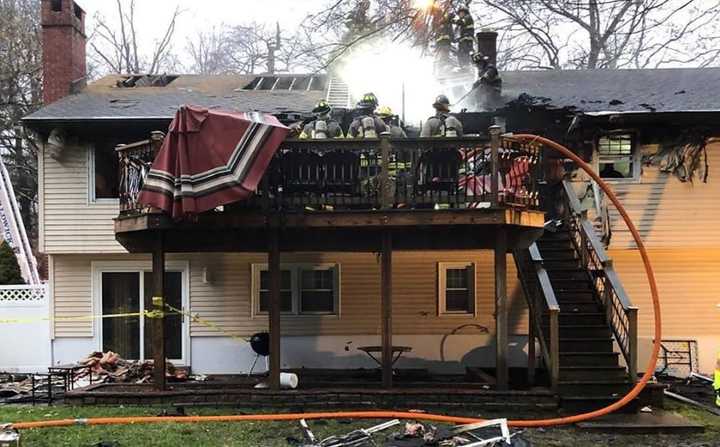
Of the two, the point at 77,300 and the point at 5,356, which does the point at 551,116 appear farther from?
the point at 5,356

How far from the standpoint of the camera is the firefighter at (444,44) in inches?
543

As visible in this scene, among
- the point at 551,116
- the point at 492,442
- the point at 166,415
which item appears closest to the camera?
the point at 492,442

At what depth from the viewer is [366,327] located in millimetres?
12602

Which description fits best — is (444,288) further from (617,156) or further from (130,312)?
(130,312)

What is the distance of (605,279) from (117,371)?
326 inches

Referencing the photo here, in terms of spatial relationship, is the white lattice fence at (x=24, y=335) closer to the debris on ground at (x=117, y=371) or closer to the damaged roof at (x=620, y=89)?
the debris on ground at (x=117, y=371)

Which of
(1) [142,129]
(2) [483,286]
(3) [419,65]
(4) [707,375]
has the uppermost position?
(3) [419,65]

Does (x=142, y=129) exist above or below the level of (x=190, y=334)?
above

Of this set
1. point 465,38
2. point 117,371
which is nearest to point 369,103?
point 465,38

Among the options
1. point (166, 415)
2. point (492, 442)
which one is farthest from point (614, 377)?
point (166, 415)

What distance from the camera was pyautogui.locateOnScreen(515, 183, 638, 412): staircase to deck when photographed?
29.0ft

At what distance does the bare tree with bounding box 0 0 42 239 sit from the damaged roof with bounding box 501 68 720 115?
64.8 ft

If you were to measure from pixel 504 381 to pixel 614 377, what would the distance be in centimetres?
152

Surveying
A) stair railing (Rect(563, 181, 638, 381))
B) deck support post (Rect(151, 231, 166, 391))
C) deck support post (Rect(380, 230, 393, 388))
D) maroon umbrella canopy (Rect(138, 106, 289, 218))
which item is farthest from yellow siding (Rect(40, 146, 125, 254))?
stair railing (Rect(563, 181, 638, 381))
